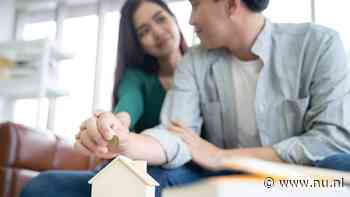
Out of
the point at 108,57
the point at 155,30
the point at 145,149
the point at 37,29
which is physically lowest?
the point at 108,57

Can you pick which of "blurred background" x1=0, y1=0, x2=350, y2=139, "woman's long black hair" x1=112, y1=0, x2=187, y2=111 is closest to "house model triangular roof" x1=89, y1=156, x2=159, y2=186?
"woman's long black hair" x1=112, y1=0, x2=187, y2=111

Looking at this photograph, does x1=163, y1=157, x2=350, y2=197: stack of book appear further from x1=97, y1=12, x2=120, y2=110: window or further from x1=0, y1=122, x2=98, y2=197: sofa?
x1=97, y1=12, x2=120, y2=110: window

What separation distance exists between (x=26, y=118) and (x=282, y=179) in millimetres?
2744

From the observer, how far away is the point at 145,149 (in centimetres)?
66

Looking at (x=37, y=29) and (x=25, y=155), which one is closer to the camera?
(x=25, y=155)

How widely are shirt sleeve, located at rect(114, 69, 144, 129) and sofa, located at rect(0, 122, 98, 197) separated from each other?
0.40 meters

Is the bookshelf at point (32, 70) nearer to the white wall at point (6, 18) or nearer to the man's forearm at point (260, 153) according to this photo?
the white wall at point (6, 18)

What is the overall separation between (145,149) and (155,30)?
0.61 meters

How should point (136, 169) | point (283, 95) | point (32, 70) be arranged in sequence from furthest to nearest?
point (32, 70)
point (283, 95)
point (136, 169)

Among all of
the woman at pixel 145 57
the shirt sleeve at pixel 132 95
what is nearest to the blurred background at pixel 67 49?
the woman at pixel 145 57

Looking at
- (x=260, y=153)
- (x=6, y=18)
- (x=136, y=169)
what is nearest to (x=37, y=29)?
(x=6, y=18)

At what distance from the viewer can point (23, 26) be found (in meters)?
2.98

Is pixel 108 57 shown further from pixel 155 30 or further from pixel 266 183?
pixel 266 183

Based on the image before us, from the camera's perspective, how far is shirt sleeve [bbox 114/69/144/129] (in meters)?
1.07
